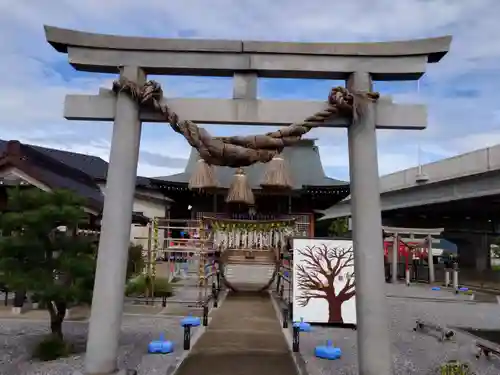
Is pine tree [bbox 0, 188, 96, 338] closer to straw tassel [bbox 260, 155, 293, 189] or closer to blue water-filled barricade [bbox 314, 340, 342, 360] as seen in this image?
blue water-filled barricade [bbox 314, 340, 342, 360]

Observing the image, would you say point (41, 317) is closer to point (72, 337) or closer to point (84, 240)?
point (72, 337)

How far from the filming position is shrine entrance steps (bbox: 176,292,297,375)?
7281 millimetres

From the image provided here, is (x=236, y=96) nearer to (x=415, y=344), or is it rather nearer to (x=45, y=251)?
(x=45, y=251)

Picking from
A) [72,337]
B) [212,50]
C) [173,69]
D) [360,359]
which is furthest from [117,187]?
[72,337]

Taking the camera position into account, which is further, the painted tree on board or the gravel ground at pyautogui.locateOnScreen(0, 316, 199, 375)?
the painted tree on board

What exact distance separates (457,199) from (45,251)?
72.3ft

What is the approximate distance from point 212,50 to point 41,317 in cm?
1035

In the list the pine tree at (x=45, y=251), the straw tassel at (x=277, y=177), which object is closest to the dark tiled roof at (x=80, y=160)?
the straw tassel at (x=277, y=177)

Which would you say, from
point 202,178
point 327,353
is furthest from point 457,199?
point 327,353

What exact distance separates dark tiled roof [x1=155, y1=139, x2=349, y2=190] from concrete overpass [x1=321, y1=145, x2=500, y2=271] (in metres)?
3.16

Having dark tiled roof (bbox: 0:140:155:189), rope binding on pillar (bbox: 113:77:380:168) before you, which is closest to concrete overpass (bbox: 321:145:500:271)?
rope binding on pillar (bbox: 113:77:380:168)

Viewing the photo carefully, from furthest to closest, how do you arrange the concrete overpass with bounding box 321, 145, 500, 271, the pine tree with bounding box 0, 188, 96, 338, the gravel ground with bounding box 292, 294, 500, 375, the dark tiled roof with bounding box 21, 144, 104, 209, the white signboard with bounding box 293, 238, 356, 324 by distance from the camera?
the concrete overpass with bounding box 321, 145, 500, 271, the dark tiled roof with bounding box 21, 144, 104, 209, the white signboard with bounding box 293, 238, 356, 324, the gravel ground with bounding box 292, 294, 500, 375, the pine tree with bounding box 0, 188, 96, 338

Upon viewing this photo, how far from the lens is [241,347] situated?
8.84 metres

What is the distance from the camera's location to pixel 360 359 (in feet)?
19.3
